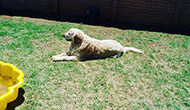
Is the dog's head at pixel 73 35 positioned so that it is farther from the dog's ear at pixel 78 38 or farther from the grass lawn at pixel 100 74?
the grass lawn at pixel 100 74

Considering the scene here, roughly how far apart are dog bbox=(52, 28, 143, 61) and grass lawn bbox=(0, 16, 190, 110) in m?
0.19

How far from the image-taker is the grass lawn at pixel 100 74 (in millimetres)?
4977

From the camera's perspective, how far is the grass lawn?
4977mm

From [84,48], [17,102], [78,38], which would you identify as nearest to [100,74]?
[84,48]

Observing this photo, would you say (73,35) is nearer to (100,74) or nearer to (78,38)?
(78,38)

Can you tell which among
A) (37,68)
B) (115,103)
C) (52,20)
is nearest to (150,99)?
(115,103)

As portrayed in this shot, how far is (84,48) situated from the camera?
6461 millimetres

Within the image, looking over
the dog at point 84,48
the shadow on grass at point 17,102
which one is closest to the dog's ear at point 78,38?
the dog at point 84,48

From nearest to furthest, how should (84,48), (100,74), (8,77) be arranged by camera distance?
1. (8,77)
2. (100,74)
3. (84,48)

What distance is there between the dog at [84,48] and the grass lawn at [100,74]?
19 cm

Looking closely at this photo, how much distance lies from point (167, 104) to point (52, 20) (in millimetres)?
6390

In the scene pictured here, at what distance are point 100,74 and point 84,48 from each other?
90 cm

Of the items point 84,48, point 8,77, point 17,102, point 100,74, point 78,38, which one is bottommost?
point 17,102

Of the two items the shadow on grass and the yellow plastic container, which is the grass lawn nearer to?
the shadow on grass
